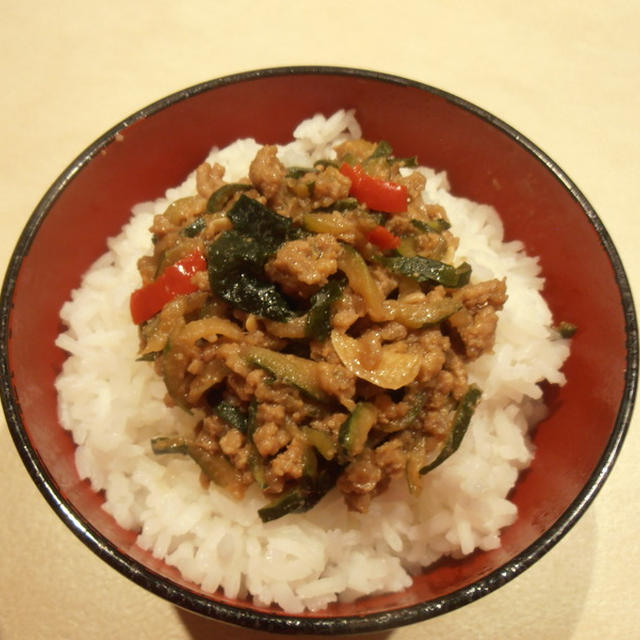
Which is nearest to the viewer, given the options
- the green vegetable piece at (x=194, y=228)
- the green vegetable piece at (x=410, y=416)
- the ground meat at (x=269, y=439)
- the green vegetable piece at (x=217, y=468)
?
the ground meat at (x=269, y=439)

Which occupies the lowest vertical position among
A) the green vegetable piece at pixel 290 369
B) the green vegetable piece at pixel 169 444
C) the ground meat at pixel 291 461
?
the ground meat at pixel 291 461

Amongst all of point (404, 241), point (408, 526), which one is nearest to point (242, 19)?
point (404, 241)

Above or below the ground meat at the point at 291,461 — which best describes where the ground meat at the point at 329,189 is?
above

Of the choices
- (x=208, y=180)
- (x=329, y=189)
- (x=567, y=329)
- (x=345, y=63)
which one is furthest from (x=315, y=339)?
(x=345, y=63)

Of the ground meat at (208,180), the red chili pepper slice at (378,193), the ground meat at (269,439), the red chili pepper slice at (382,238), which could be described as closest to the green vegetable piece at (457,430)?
the ground meat at (269,439)

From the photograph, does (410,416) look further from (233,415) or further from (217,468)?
(217,468)

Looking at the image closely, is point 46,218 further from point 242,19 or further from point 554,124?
point 554,124

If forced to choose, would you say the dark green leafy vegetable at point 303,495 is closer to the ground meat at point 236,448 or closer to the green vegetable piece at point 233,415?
the ground meat at point 236,448

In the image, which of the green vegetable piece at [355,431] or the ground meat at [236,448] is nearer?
the green vegetable piece at [355,431]
